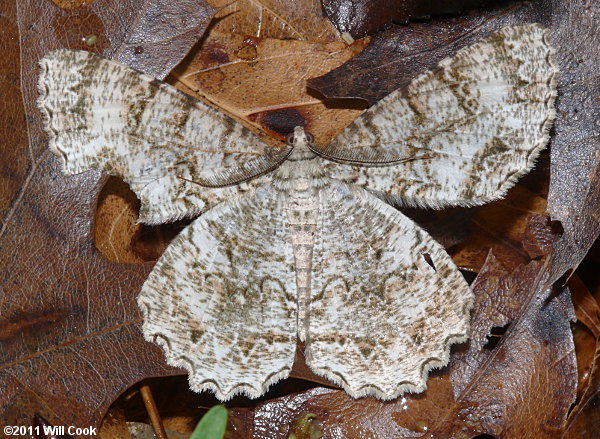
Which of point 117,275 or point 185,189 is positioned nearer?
point 185,189

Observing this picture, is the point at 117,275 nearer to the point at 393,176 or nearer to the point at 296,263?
the point at 296,263

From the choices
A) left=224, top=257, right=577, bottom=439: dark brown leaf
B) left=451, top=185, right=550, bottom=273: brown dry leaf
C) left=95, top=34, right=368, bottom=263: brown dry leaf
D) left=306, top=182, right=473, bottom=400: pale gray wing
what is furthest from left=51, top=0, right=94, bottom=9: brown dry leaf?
left=224, top=257, right=577, bottom=439: dark brown leaf

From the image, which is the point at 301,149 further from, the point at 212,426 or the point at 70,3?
the point at 70,3

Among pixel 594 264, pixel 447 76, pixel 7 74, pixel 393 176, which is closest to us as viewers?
pixel 447 76

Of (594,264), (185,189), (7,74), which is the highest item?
(7,74)

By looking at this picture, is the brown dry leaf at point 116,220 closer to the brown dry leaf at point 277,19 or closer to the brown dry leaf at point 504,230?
the brown dry leaf at point 277,19

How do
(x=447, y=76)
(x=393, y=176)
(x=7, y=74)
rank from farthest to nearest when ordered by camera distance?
(x=7, y=74) → (x=393, y=176) → (x=447, y=76)

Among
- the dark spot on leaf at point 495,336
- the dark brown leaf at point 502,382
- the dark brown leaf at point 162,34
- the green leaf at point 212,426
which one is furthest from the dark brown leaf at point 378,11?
the green leaf at point 212,426

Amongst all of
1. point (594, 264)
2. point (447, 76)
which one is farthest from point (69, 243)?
point (594, 264)
